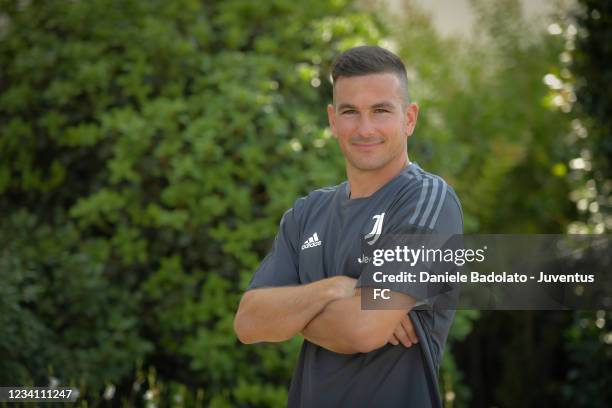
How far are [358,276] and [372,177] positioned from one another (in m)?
0.35

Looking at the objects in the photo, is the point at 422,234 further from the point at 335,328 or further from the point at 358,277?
the point at 335,328

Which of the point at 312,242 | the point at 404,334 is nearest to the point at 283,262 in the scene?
the point at 312,242

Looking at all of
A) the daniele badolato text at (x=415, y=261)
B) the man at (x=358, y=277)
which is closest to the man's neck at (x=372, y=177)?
the man at (x=358, y=277)

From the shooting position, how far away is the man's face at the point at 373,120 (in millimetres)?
2869

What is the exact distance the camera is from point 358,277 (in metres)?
2.85

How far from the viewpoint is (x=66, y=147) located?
6.05 metres

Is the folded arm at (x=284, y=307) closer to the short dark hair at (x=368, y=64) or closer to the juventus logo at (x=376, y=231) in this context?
the juventus logo at (x=376, y=231)

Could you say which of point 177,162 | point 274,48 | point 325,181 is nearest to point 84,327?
point 177,162

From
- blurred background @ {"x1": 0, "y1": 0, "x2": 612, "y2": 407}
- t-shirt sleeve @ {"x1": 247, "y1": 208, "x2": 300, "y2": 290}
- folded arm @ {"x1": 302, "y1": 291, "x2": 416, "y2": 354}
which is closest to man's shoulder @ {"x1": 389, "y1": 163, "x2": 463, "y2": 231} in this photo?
folded arm @ {"x1": 302, "y1": 291, "x2": 416, "y2": 354}

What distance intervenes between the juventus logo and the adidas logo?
0.22 metres

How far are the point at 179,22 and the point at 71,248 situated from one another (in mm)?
1771

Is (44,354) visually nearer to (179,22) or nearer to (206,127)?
(206,127)

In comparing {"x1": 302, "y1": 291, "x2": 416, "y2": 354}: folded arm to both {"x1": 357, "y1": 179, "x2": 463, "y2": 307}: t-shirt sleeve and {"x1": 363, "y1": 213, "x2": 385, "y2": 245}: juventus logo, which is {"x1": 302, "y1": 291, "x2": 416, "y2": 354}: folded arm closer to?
{"x1": 357, "y1": 179, "x2": 463, "y2": 307}: t-shirt sleeve

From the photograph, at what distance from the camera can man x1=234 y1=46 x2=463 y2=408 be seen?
273 cm
